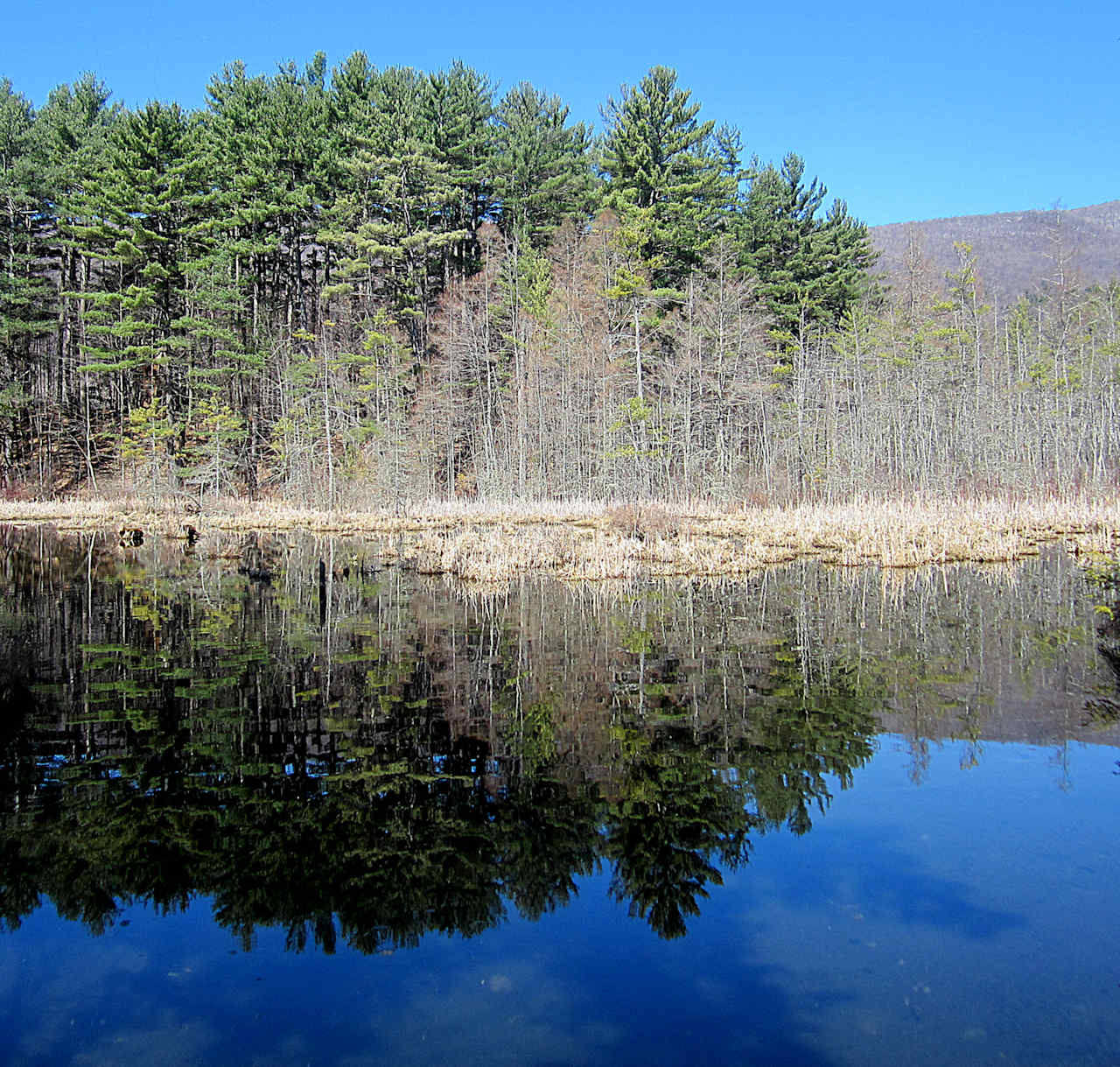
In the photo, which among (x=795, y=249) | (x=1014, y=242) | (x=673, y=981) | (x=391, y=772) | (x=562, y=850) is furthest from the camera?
(x=1014, y=242)

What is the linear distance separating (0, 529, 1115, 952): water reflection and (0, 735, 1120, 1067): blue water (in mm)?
233

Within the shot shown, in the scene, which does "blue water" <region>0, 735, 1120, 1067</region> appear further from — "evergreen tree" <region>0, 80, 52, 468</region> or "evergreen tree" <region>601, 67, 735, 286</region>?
"evergreen tree" <region>0, 80, 52, 468</region>

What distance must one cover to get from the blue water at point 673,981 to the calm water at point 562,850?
0.02 m

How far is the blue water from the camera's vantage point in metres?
3.44

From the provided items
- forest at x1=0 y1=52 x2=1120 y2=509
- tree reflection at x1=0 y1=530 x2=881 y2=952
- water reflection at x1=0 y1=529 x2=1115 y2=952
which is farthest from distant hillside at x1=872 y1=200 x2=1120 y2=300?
tree reflection at x1=0 y1=530 x2=881 y2=952

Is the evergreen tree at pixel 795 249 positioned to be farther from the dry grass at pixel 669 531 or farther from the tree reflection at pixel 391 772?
the tree reflection at pixel 391 772

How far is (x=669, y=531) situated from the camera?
21.6 metres

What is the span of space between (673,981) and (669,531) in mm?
17952

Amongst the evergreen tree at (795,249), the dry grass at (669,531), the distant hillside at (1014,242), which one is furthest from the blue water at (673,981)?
the distant hillside at (1014,242)

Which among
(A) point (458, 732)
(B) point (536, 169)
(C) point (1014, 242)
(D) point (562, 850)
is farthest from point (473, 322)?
(C) point (1014, 242)

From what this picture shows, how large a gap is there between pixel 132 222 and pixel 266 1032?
38295mm

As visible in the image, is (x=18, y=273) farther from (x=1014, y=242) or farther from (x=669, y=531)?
(x=1014, y=242)

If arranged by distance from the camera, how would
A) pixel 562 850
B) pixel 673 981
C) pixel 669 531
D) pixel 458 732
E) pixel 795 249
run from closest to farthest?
pixel 673 981 → pixel 562 850 → pixel 458 732 → pixel 669 531 → pixel 795 249

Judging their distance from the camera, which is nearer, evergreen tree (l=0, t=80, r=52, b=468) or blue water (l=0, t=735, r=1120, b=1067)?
blue water (l=0, t=735, r=1120, b=1067)
